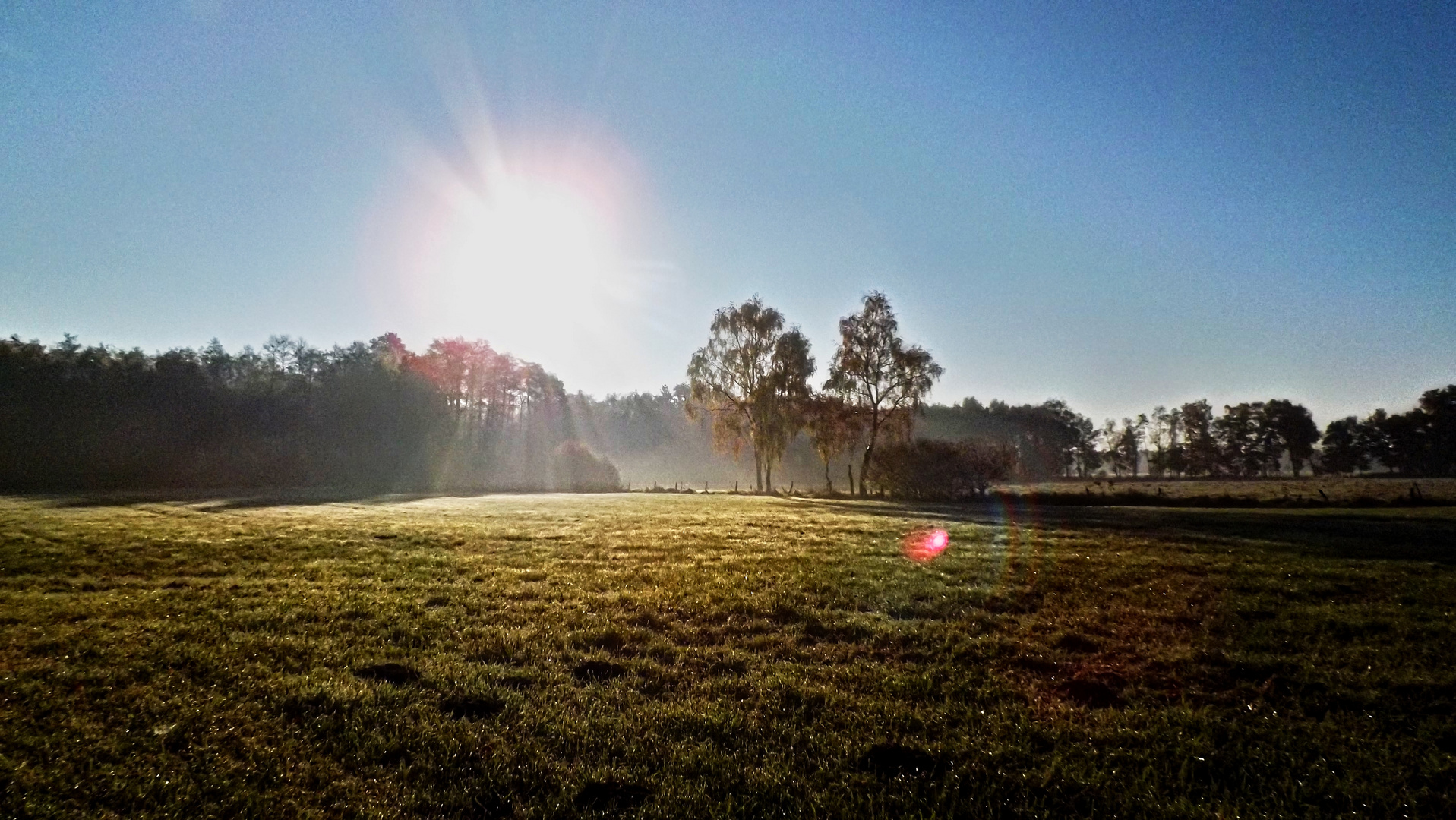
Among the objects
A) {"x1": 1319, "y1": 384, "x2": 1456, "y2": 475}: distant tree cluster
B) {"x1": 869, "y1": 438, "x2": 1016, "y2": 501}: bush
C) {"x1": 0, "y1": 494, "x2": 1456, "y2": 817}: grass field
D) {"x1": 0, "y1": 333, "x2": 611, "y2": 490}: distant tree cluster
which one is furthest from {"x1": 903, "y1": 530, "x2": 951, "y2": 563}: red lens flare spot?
{"x1": 1319, "y1": 384, "x2": 1456, "y2": 475}: distant tree cluster

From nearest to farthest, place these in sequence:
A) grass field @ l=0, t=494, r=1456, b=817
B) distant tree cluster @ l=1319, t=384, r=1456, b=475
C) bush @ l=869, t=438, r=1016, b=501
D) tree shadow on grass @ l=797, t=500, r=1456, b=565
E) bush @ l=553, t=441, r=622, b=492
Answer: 1. grass field @ l=0, t=494, r=1456, b=817
2. tree shadow on grass @ l=797, t=500, r=1456, b=565
3. bush @ l=869, t=438, r=1016, b=501
4. bush @ l=553, t=441, r=622, b=492
5. distant tree cluster @ l=1319, t=384, r=1456, b=475

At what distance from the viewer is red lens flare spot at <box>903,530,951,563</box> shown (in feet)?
54.5

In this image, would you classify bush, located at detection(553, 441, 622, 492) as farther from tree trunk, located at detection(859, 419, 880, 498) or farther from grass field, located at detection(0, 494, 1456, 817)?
grass field, located at detection(0, 494, 1456, 817)

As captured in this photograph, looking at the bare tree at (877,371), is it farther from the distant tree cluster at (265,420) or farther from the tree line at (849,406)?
the distant tree cluster at (265,420)

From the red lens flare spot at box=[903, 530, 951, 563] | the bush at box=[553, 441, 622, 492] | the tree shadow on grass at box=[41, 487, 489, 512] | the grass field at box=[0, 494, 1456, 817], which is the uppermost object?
the bush at box=[553, 441, 622, 492]

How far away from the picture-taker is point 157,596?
1127cm

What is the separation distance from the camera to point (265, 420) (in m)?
68.0

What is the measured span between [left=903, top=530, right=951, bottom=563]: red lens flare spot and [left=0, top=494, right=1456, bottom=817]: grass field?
46.2 inches

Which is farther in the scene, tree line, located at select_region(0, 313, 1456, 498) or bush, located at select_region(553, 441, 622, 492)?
bush, located at select_region(553, 441, 622, 492)

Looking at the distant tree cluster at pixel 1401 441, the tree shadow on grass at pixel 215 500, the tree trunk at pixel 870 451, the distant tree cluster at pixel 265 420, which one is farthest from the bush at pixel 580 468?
the distant tree cluster at pixel 1401 441

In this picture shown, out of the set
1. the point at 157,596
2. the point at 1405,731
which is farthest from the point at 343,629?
the point at 1405,731

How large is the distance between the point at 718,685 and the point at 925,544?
43.3 ft

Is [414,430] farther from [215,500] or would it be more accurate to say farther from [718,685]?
[718,685]

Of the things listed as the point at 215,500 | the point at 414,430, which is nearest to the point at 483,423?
the point at 414,430
